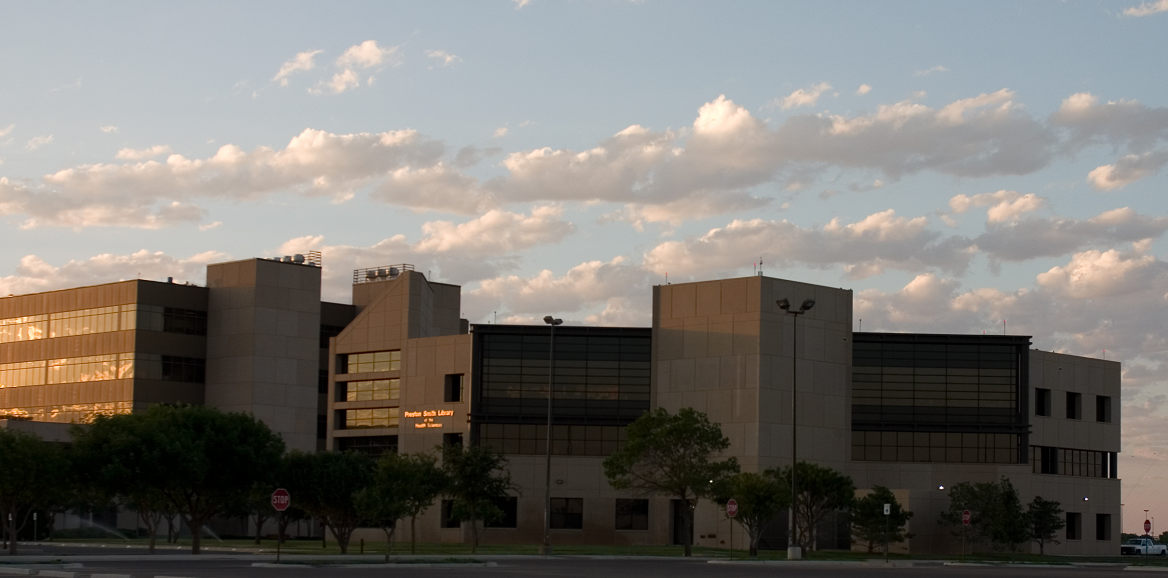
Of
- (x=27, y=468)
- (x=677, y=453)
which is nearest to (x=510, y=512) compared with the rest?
(x=677, y=453)

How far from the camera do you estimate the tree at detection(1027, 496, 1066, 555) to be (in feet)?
301

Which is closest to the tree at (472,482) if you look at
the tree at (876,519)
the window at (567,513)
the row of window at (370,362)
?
the window at (567,513)

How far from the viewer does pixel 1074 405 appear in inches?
4099

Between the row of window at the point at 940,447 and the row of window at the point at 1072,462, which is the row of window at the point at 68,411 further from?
the row of window at the point at 1072,462

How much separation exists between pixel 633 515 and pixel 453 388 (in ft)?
57.0

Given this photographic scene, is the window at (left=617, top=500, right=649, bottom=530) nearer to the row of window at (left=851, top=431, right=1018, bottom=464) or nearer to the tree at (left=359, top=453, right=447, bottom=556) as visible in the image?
the row of window at (left=851, top=431, right=1018, bottom=464)

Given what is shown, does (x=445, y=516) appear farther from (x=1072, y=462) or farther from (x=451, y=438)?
(x=1072, y=462)

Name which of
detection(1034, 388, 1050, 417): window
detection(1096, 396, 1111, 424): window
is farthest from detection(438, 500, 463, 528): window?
detection(1096, 396, 1111, 424): window

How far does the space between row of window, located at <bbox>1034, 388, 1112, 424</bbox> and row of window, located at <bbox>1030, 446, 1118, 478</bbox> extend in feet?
8.89

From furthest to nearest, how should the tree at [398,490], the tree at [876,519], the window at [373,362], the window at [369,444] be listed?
the window at [369,444] < the window at [373,362] < the tree at [876,519] < the tree at [398,490]

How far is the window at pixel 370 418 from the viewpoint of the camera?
110 m

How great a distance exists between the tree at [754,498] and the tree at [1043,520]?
26651mm

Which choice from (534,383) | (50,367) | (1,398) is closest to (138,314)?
(50,367)

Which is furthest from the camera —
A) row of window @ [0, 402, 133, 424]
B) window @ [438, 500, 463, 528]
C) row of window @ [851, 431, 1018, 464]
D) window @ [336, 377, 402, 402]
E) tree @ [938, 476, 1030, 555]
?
row of window @ [0, 402, 133, 424]
